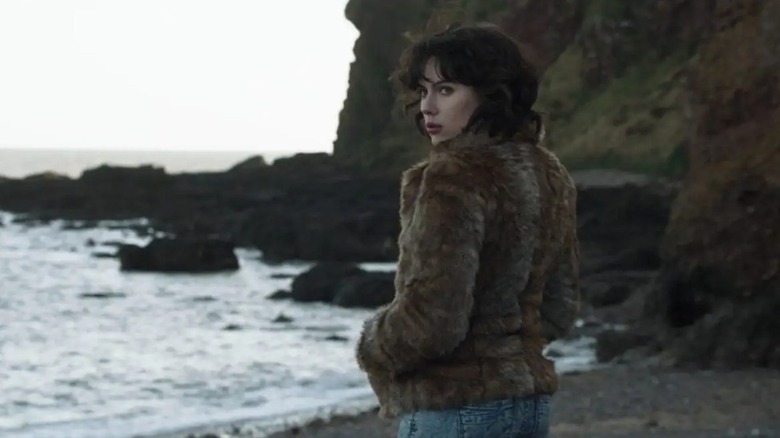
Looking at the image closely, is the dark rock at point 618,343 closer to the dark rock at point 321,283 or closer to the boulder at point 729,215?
the boulder at point 729,215

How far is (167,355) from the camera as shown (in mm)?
19953

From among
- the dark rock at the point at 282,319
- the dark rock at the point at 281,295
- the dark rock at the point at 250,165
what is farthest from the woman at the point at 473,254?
the dark rock at the point at 250,165

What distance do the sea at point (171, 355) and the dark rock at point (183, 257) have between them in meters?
0.36

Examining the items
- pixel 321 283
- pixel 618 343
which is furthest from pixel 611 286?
pixel 618 343

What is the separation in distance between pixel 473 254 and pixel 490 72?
0.44 m

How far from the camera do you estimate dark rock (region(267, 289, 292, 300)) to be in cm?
2811

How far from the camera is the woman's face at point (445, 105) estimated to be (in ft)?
10.1

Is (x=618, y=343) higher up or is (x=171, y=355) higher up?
(x=618, y=343)

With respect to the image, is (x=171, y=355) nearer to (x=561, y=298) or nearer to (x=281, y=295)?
(x=281, y=295)

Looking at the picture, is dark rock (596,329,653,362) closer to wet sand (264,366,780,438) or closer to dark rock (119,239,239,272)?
wet sand (264,366,780,438)

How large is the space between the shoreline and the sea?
655 mm

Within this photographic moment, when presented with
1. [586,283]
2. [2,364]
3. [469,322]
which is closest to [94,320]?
[2,364]

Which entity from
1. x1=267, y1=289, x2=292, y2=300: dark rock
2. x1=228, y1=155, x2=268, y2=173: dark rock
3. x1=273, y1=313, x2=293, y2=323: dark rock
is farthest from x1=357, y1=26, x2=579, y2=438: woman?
x1=228, y1=155, x2=268, y2=173: dark rock

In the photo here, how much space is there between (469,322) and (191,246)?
33390 mm
